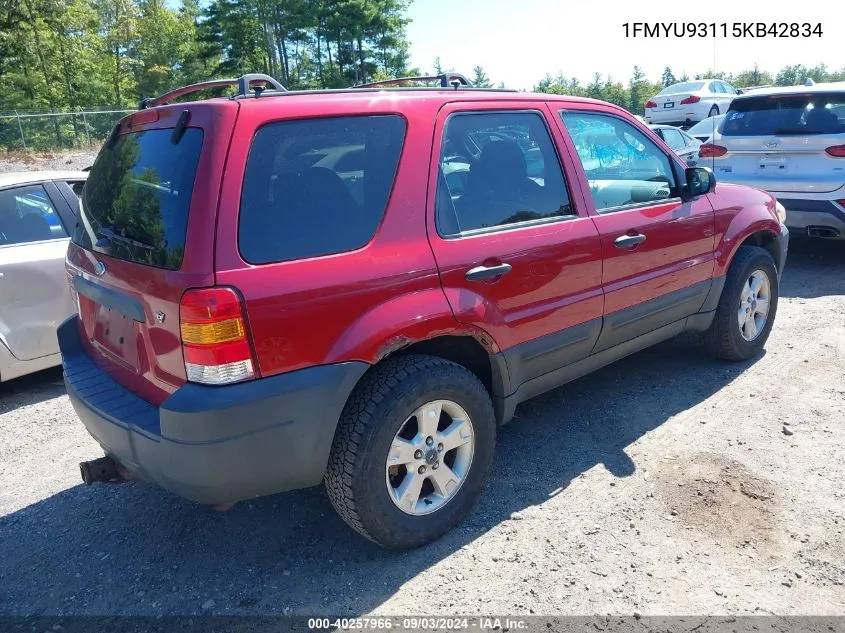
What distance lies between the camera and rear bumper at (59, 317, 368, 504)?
2.33 metres

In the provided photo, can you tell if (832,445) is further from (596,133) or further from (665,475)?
(596,133)

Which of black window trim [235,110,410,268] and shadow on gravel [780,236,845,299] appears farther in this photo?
shadow on gravel [780,236,845,299]

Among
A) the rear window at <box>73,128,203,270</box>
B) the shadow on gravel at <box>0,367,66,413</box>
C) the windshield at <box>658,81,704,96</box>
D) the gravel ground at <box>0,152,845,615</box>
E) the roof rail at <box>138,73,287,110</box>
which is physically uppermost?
the windshield at <box>658,81,704,96</box>

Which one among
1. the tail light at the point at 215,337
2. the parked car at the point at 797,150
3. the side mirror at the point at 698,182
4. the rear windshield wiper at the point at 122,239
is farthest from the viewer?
the parked car at the point at 797,150

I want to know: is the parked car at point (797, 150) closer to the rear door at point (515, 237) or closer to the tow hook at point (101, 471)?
the rear door at point (515, 237)

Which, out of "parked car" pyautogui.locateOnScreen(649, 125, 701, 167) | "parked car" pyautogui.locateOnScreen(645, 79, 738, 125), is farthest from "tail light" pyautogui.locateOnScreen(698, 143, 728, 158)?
"parked car" pyautogui.locateOnScreen(645, 79, 738, 125)

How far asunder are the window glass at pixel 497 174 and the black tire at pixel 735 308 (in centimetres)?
174

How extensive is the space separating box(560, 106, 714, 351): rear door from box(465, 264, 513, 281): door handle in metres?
0.77

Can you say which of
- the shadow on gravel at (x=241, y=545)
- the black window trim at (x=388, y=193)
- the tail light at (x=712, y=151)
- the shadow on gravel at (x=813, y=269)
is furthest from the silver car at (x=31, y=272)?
the tail light at (x=712, y=151)

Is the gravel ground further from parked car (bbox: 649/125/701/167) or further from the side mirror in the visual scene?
parked car (bbox: 649/125/701/167)

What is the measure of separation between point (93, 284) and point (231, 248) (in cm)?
96

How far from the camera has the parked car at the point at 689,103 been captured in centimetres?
2152

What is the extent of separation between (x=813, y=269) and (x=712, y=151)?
171cm

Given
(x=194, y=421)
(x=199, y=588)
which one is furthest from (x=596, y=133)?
(x=199, y=588)
